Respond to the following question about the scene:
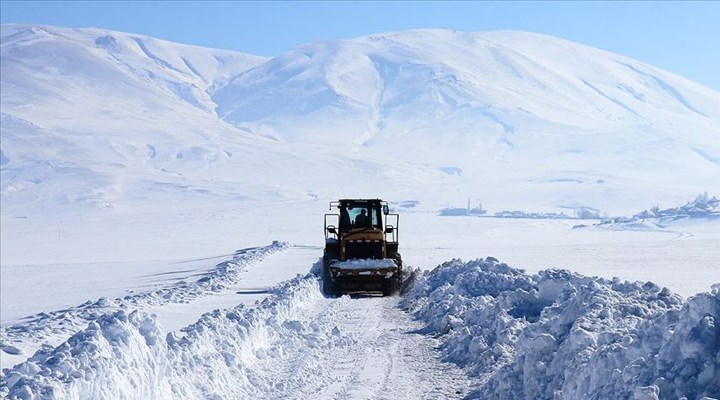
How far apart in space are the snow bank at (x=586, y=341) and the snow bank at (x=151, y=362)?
248cm

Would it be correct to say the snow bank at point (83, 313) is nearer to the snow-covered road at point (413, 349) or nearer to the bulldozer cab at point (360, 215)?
the snow-covered road at point (413, 349)

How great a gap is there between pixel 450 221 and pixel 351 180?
193 ft

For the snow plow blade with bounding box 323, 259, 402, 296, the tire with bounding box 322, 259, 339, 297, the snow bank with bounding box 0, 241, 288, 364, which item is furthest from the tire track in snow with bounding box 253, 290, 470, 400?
the tire with bounding box 322, 259, 339, 297

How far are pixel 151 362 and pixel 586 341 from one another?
4035 mm

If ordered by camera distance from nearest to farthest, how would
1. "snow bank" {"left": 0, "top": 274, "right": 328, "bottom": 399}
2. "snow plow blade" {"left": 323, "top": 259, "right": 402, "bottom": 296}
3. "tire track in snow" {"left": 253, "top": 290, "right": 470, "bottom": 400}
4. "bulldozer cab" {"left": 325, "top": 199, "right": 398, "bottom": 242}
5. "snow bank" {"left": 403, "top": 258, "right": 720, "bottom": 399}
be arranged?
1. "snow bank" {"left": 403, "top": 258, "right": 720, "bottom": 399}
2. "snow bank" {"left": 0, "top": 274, "right": 328, "bottom": 399}
3. "tire track in snow" {"left": 253, "top": 290, "right": 470, "bottom": 400}
4. "snow plow blade" {"left": 323, "top": 259, "right": 402, "bottom": 296}
5. "bulldozer cab" {"left": 325, "top": 199, "right": 398, "bottom": 242}

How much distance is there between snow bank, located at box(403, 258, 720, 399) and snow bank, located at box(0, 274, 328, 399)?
2477mm

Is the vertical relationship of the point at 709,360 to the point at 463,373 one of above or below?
above

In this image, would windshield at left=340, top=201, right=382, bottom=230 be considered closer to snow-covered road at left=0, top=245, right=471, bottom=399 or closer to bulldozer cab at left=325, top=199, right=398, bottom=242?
bulldozer cab at left=325, top=199, right=398, bottom=242

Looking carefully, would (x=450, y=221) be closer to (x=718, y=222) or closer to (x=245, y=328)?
(x=718, y=222)

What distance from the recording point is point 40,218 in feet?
416

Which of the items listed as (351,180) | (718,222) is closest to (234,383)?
(718,222)

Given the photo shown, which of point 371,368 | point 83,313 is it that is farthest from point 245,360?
point 83,313

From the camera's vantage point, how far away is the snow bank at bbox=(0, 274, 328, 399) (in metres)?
7.75

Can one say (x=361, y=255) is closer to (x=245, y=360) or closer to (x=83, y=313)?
(x=83, y=313)
